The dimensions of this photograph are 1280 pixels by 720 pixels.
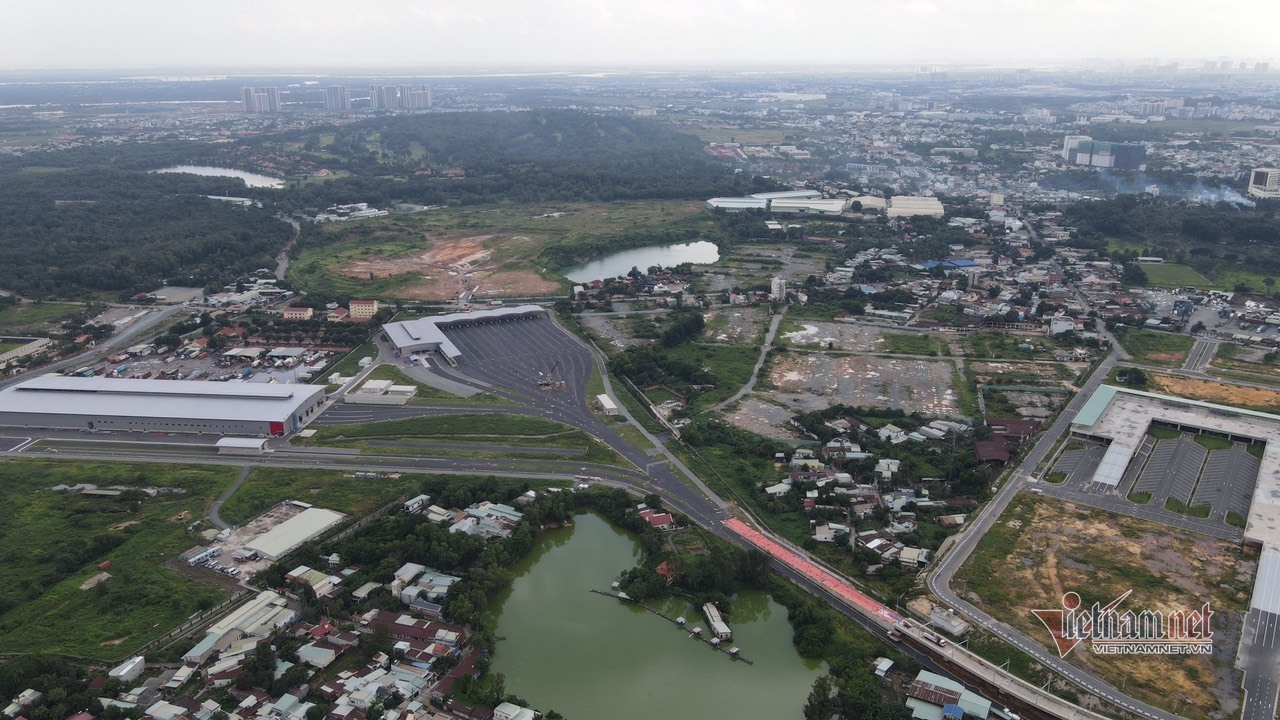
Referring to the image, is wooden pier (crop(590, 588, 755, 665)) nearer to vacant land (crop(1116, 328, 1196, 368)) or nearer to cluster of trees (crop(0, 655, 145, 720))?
cluster of trees (crop(0, 655, 145, 720))

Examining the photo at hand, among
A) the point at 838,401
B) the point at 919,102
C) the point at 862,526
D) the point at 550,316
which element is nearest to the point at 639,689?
the point at 862,526

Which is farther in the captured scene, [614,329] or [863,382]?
[614,329]

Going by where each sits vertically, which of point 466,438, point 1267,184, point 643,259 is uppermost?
point 1267,184

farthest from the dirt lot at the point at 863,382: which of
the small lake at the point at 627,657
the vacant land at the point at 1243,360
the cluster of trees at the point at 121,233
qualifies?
the cluster of trees at the point at 121,233

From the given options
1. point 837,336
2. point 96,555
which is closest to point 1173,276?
point 837,336

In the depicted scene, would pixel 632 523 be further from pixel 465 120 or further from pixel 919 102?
pixel 919 102

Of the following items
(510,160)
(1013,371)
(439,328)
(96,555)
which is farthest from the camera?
(510,160)

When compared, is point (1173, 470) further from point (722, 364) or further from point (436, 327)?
point (436, 327)
